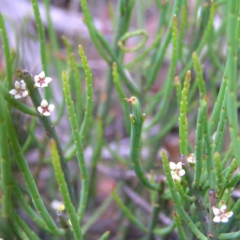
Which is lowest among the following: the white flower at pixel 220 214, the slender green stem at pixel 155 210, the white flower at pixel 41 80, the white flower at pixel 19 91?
the slender green stem at pixel 155 210

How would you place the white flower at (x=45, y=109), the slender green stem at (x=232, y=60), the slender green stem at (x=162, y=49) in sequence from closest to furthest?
the slender green stem at (x=232, y=60), the white flower at (x=45, y=109), the slender green stem at (x=162, y=49)

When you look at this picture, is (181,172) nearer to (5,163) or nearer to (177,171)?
(177,171)

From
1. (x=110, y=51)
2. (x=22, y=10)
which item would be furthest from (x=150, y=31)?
(x=110, y=51)

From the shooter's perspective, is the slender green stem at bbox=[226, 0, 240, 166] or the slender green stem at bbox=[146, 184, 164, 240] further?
the slender green stem at bbox=[146, 184, 164, 240]

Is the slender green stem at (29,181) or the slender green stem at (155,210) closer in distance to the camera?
the slender green stem at (29,181)

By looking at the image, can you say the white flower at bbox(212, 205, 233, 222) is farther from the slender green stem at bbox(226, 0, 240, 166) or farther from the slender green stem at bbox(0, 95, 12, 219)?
the slender green stem at bbox(0, 95, 12, 219)

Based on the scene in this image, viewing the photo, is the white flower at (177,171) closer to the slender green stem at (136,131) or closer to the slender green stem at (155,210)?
the slender green stem at (136,131)

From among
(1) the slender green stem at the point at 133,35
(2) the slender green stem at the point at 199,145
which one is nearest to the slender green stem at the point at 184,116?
(2) the slender green stem at the point at 199,145

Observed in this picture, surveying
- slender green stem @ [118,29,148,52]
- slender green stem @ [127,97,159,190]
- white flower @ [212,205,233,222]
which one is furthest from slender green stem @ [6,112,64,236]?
slender green stem @ [118,29,148,52]

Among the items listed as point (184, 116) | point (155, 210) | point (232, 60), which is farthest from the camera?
point (155, 210)

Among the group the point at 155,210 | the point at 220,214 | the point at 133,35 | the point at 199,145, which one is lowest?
the point at 155,210

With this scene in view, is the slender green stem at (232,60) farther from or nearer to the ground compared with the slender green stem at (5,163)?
farther from the ground

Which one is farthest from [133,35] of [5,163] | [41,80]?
[5,163]
